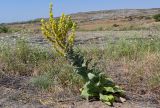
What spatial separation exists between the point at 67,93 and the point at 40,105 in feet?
2.37

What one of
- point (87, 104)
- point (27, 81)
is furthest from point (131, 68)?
point (87, 104)

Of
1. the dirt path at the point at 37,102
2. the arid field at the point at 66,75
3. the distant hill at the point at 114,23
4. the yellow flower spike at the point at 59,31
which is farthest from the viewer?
the distant hill at the point at 114,23

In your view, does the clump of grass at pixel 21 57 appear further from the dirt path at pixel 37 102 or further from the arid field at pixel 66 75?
the dirt path at pixel 37 102

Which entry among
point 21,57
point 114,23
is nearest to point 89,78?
point 21,57

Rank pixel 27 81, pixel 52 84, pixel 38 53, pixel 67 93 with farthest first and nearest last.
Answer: pixel 38 53 → pixel 27 81 → pixel 52 84 → pixel 67 93

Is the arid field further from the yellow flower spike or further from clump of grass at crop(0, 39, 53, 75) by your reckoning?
the yellow flower spike

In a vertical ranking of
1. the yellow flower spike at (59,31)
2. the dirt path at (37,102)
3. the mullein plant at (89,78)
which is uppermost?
the yellow flower spike at (59,31)

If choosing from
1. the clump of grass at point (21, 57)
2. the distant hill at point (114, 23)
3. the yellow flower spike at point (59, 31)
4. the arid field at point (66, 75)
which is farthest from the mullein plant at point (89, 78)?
the distant hill at point (114, 23)

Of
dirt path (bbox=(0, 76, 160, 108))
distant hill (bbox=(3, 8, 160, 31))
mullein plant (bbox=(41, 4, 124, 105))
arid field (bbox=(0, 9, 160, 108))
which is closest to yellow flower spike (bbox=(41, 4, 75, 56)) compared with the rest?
mullein plant (bbox=(41, 4, 124, 105))

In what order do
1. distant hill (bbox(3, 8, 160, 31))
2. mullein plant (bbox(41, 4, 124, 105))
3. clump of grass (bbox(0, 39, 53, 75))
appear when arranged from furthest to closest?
distant hill (bbox(3, 8, 160, 31)) → clump of grass (bbox(0, 39, 53, 75)) → mullein plant (bbox(41, 4, 124, 105))

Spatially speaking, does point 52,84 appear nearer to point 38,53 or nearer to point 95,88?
point 95,88

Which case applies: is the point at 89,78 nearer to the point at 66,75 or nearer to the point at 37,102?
the point at 37,102

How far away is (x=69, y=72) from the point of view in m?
8.05

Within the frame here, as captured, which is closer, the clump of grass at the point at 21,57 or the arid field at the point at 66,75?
the arid field at the point at 66,75
